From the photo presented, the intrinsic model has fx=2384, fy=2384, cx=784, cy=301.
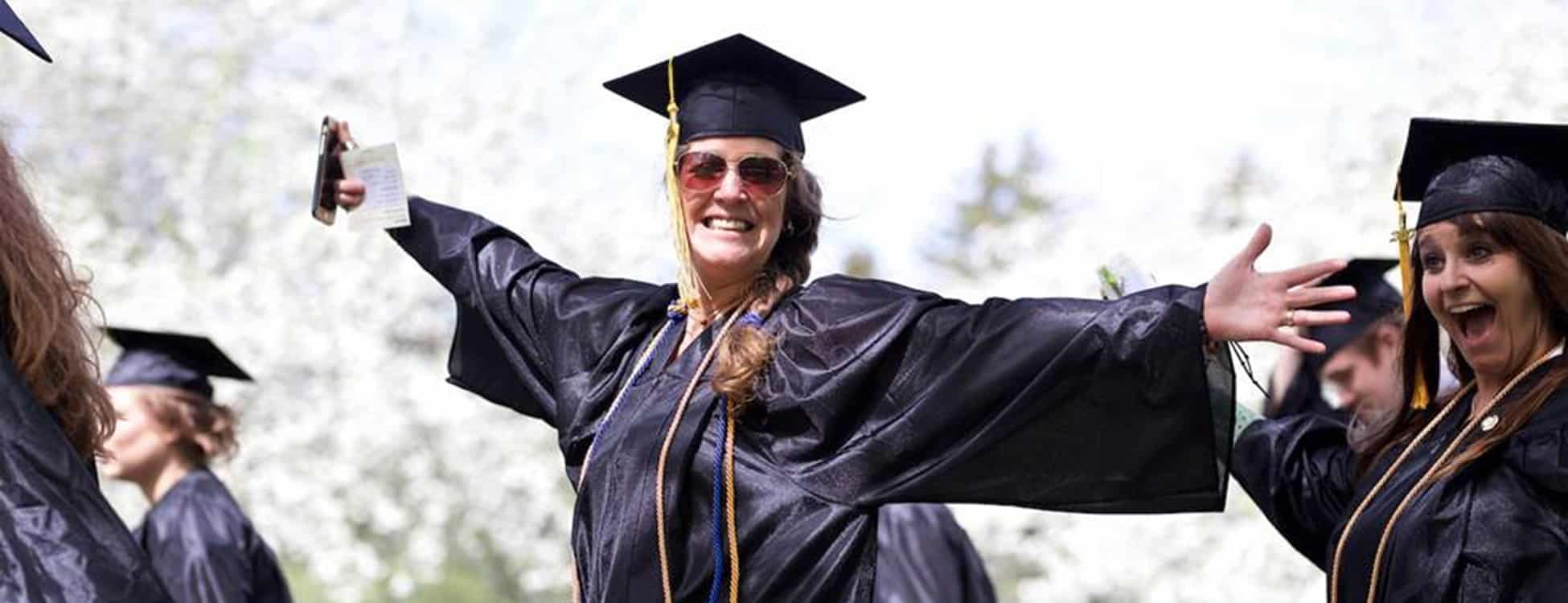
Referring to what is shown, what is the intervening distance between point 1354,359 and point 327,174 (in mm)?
3190

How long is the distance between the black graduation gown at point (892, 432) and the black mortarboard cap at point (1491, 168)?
92cm

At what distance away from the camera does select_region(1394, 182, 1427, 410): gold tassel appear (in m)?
5.07

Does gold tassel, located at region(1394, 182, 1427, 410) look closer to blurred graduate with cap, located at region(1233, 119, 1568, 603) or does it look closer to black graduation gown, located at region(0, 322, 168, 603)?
blurred graduate with cap, located at region(1233, 119, 1568, 603)

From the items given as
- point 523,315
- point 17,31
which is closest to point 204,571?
point 523,315

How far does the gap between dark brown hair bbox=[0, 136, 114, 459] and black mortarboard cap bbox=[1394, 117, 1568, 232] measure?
284cm

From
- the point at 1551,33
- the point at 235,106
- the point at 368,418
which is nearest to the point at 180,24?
the point at 235,106

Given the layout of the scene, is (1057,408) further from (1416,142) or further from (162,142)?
(162,142)

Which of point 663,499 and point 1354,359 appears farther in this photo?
point 1354,359

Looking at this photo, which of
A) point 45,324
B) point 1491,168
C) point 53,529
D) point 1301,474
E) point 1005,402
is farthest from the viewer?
point 1301,474

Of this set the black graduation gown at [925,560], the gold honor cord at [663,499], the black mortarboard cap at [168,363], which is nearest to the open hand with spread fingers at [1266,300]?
the gold honor cord at [663,499]

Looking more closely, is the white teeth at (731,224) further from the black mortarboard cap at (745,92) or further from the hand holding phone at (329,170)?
the hand holding phone at (329,170)

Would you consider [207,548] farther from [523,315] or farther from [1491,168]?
[1491,168]

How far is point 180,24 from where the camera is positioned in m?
16.4

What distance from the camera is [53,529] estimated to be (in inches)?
119
